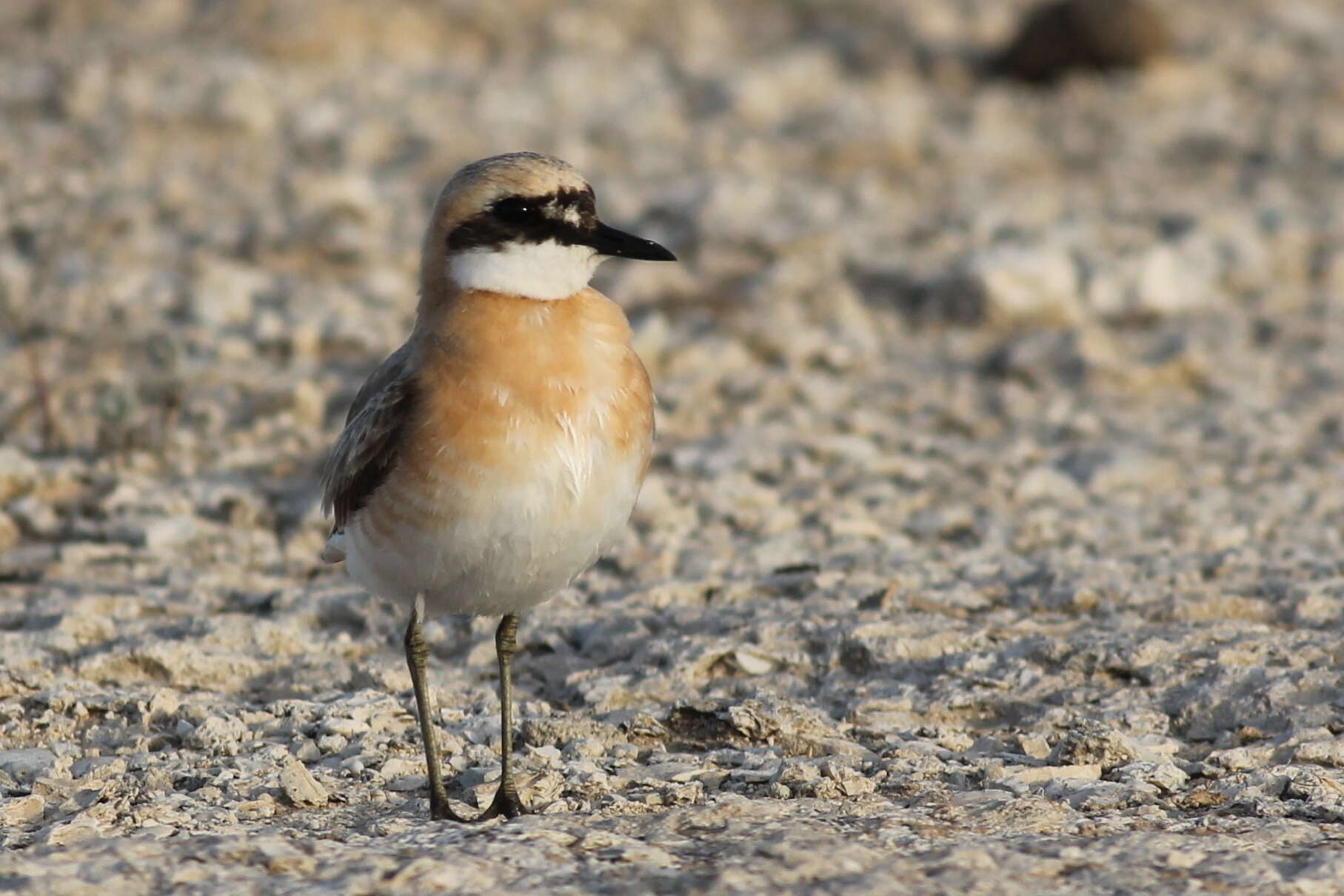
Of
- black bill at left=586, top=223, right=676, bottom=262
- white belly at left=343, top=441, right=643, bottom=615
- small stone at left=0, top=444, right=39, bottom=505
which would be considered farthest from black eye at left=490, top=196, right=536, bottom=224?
small stone at left=0, top=444, right=39, bottom=505

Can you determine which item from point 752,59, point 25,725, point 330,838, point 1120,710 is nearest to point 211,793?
point 330,838

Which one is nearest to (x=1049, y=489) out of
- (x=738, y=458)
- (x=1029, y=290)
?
(x=738, y=458)

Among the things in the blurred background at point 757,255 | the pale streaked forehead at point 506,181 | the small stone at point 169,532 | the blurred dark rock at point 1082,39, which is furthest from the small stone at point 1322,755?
the blurred dark rock at point 1082,39

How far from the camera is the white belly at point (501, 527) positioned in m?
4.48

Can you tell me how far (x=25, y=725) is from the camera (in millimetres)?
5027

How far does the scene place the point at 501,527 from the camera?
4.49 metres

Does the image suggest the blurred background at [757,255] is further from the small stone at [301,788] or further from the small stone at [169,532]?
the small stone at [301,788]

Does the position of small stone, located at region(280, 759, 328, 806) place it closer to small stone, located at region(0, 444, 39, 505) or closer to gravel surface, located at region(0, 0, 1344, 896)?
gravel surface, located at region(0, 0, 1344, 896)

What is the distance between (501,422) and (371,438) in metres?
0.45

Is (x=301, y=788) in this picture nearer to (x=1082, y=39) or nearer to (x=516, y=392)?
(x=516, y=392)

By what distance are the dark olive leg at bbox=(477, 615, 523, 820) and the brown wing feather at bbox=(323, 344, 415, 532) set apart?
58 centimetres

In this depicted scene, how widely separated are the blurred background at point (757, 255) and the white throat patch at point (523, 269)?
2185mm

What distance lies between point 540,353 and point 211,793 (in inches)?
57.9

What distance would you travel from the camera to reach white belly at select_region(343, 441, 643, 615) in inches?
176
